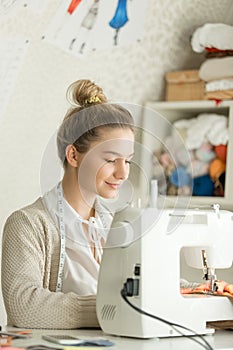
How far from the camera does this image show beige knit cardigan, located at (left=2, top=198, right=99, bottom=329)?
6.31 feet

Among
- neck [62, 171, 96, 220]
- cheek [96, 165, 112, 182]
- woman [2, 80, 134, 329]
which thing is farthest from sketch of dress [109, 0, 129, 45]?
cheek [96, 165, 112, 182]

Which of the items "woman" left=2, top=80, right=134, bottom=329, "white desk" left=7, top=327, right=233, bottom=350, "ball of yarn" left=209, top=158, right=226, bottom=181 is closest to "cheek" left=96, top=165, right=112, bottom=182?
"woman" left=2, top=80, right=134, bottom=329

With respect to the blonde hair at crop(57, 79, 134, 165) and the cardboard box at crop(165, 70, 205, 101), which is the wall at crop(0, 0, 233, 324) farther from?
the blonde hair at crop(57, 79, 134, 165)

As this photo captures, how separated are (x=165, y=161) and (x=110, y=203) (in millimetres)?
1342

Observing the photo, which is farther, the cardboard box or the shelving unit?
the cardboard box

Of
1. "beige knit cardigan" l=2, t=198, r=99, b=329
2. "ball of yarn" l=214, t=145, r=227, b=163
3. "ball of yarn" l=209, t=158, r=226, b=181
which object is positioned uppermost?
"ball of yarn" l=214, t=145, r=227, b=163

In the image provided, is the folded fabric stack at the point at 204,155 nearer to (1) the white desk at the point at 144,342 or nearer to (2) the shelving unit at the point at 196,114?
(2) the shelving unit at the point at 196,114

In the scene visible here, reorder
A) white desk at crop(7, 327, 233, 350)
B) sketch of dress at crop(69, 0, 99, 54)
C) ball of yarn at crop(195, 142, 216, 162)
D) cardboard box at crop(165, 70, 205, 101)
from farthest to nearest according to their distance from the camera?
cardboard box at crop(165, 70, 205, 101) → ball of yarn at crop(195, 142, 216, 162) → sketch of dress at crop(69, 0, 99, 54) → white desk at crop(7, 327, 233, 350)

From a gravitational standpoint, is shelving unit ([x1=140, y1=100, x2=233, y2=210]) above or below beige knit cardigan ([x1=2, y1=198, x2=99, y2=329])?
above

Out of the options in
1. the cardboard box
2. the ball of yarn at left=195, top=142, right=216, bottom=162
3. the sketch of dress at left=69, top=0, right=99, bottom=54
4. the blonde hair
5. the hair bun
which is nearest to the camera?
the blonde hair

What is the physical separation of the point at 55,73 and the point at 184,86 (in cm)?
66

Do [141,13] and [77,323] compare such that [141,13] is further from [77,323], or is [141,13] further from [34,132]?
[77,323]

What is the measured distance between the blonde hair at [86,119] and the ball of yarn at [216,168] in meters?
1.28

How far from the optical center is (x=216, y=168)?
3373mm
